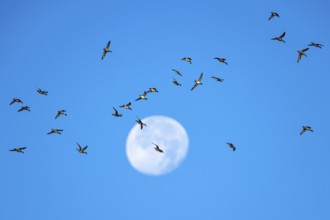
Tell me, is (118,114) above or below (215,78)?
below

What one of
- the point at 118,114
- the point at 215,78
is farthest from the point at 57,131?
the point at 215,78

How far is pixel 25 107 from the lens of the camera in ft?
231

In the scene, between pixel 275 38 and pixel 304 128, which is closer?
pixel 275 38

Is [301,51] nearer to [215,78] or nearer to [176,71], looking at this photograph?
[215,78]

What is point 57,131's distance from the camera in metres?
71.4

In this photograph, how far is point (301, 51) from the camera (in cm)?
6931

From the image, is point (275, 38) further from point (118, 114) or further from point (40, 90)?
point (40, 90)

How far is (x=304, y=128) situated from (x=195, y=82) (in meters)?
19.9

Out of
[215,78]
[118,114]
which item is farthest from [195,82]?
[118,114]

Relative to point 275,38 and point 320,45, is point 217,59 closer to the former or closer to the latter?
point 275,38

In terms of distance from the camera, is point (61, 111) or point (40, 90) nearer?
point (40, 90)

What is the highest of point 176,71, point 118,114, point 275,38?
point 275,38

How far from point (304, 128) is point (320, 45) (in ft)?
46.9

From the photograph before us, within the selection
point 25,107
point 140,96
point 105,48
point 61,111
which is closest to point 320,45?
point 140,96
